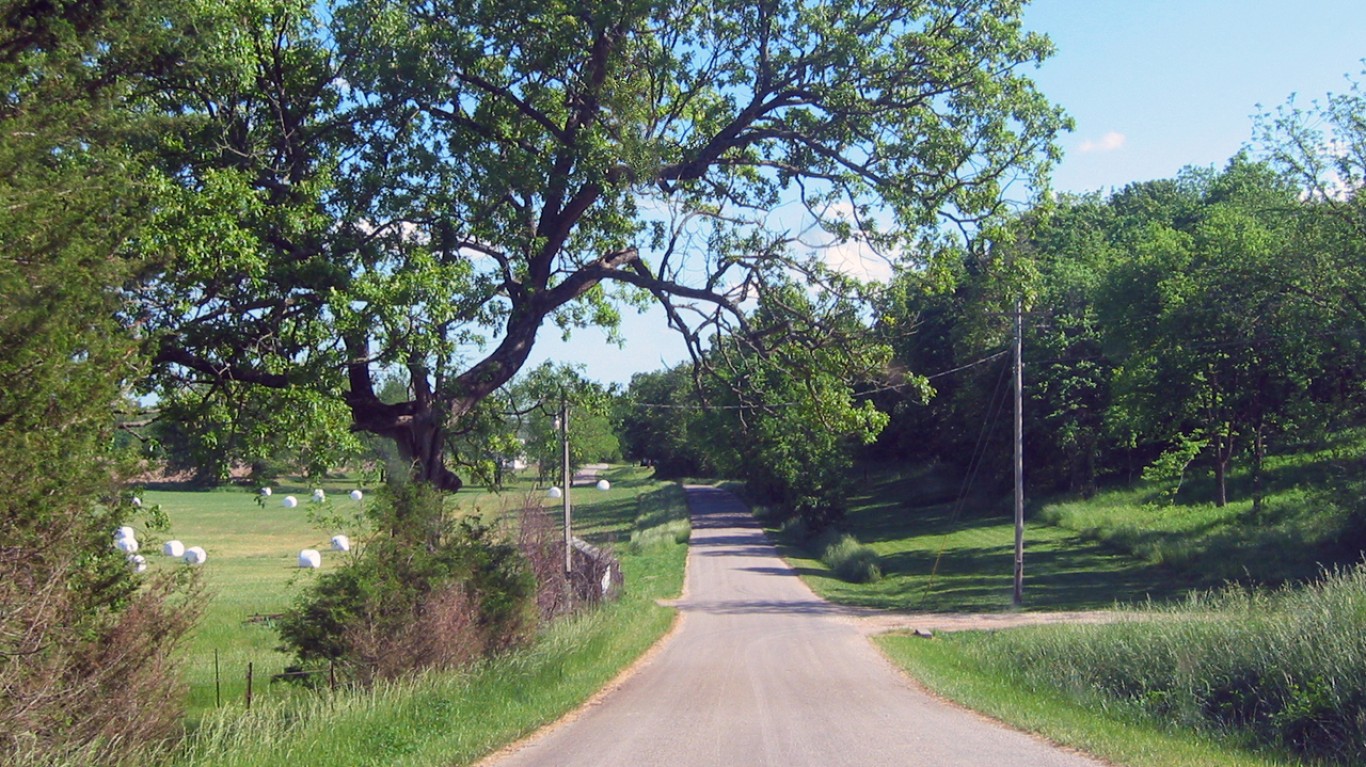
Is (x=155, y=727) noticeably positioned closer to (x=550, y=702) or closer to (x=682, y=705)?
Result: (x=550, y=702)

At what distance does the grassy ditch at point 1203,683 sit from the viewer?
11672mm

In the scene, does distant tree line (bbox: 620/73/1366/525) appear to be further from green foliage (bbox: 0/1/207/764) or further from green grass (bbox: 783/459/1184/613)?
green foliage (bbox: 0/1/207/764)

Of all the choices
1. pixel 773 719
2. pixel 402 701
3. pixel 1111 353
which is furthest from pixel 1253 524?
pixel 402 701

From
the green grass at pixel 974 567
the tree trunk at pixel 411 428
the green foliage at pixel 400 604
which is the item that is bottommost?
the green grass at pixel 974 567

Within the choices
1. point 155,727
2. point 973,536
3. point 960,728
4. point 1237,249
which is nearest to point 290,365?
point 155,727

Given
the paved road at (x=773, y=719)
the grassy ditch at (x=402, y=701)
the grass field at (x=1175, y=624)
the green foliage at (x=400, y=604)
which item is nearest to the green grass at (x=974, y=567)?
the grass field at (x=1175, y=624)

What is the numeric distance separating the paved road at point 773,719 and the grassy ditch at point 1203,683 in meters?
0.88

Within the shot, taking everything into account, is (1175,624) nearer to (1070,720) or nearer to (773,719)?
(1070,720)

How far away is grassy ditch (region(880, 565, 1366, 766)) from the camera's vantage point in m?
11.7

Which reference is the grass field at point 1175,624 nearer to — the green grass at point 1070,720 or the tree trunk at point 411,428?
the green grass at point 1070,720

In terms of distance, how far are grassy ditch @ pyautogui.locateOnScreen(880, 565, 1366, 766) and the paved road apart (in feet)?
2.87

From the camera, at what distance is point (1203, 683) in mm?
14359

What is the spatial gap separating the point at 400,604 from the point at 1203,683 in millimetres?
10118

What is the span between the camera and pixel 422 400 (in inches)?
640
